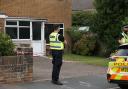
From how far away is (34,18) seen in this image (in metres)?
30.7

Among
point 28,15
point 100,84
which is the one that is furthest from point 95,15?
point 100,84

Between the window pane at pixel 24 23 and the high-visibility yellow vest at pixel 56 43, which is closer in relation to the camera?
the high-visibility yellow vest at pixel 56 43

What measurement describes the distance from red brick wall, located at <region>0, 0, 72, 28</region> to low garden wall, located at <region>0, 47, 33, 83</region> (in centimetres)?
1607

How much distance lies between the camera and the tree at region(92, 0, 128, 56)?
100 ft

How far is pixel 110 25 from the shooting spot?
3095 centimetres

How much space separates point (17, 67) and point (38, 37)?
17.7m

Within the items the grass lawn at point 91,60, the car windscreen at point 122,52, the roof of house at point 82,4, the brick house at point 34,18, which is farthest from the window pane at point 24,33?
the car windscreen at point 122,52

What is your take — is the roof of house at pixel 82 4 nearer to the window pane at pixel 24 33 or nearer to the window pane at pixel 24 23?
the window pane at pixel 24 23

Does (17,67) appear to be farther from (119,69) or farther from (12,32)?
(12,32)

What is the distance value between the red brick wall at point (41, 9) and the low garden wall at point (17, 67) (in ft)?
52.7

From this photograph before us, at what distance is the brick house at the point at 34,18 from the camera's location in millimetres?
29484

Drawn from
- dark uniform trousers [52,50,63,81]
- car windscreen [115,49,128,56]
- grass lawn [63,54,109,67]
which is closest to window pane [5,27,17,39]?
grass lawn [63,54,109,67]

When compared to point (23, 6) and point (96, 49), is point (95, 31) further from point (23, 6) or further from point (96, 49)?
point (23, 6)

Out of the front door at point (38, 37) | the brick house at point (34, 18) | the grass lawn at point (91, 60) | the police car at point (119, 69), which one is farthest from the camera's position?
the front door at point (38, 37)
